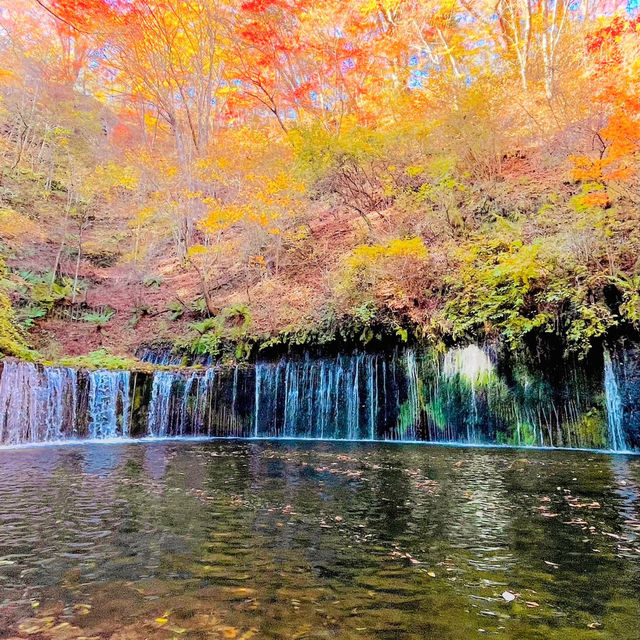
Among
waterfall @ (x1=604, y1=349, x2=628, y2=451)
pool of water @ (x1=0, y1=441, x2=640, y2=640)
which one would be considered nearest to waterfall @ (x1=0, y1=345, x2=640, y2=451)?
waterfall @ (x1=604, y1=349, x2=628, y2=451)

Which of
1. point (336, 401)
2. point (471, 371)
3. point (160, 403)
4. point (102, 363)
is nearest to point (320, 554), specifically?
point (471, 371)

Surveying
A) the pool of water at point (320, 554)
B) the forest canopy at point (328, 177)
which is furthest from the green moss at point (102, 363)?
the pool of water at point (320, 554)

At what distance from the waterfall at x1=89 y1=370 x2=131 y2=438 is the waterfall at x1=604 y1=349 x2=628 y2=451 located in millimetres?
11374

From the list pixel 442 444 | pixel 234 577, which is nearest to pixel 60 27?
pixel 442 444

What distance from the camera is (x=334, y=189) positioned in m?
16.4

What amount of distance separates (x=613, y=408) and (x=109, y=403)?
11.9 m

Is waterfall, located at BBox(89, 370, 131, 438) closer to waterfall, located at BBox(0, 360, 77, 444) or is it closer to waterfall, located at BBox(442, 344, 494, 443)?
waterfall, located at BBox(0, 360, 77, 444)

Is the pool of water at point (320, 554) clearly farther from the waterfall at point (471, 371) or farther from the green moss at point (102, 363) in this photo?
the green moss at point (102, 363)

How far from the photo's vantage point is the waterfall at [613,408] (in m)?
9.35

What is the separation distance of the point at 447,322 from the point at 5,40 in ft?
78.7

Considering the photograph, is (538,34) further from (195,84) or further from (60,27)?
(60,27)

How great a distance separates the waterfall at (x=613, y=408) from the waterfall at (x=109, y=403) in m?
11.4

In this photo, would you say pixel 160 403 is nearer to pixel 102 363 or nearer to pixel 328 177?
pixel 102 363

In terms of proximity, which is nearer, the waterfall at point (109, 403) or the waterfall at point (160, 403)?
the waterfall at point (109, 403)
